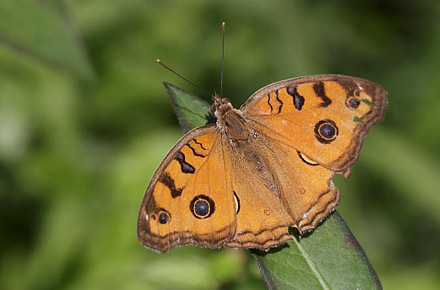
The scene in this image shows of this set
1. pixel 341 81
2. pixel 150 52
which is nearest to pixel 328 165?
pixel 341 81

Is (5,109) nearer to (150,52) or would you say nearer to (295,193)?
(150,52)

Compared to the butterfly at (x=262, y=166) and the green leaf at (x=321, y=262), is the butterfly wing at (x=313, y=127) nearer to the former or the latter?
the butterfly at (x=262, y=166)

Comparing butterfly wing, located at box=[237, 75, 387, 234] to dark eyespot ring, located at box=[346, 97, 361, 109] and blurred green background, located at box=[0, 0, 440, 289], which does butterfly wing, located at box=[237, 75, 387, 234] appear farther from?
blurred green background, located at box=[0, 0, 440, 289]

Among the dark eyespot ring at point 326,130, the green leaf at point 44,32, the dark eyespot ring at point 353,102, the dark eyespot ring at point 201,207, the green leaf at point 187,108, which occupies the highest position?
the green leaf at point 44,32

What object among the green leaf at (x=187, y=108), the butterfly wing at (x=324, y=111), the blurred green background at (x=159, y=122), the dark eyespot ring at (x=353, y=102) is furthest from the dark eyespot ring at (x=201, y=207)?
the blurred green background at (x=159, y=122)

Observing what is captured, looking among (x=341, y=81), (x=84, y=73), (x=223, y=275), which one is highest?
(x=84, y=73)
